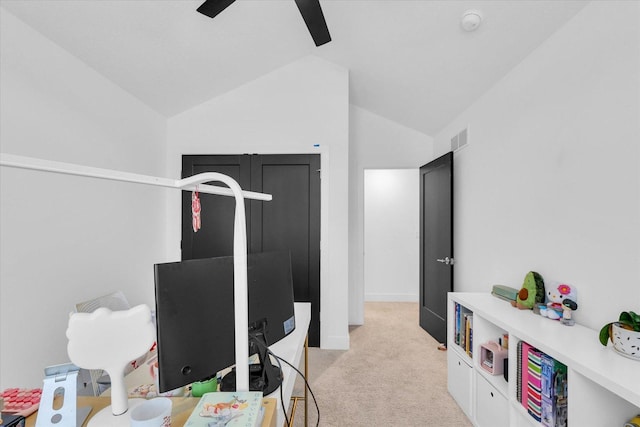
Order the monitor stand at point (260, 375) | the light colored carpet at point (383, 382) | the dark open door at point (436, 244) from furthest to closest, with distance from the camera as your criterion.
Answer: the dark open door at point (436, 244) < the light colored carpet at point (383, 382) < the monitor stand at point (260, 375)

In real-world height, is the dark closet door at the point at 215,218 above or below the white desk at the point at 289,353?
above

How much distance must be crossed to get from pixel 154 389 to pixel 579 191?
221cm

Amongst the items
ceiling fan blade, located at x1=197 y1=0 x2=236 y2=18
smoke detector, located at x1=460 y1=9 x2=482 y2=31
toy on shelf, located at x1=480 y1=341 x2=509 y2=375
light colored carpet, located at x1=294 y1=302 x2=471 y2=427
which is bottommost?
light colored carpet, located at x1=294 y1=302 x2=471 y2=427

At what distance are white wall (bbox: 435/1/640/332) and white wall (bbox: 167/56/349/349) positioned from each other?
136cm

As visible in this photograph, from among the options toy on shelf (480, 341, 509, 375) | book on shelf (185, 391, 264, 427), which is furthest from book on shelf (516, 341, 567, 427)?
book on shelf (185, 391, 264, 427)

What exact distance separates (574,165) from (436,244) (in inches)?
73.5

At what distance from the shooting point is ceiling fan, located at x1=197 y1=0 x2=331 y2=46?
1.67 m

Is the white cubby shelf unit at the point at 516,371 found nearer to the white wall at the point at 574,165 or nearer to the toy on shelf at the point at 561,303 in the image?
the toy on shelf at the point at 561,303

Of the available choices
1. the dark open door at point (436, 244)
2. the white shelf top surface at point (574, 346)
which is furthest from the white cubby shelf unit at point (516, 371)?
the dark open door at point (436, 244)

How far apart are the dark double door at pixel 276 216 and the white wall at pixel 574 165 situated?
5.30 feet

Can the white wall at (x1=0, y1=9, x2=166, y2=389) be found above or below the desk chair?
above

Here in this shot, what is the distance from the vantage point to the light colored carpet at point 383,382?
Answer: 213 centimetres

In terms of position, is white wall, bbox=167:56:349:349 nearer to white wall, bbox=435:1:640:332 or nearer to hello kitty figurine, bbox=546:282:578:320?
white wall, bbox=435:1:640:332

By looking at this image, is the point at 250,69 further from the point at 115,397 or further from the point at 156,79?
the point at 115,397
